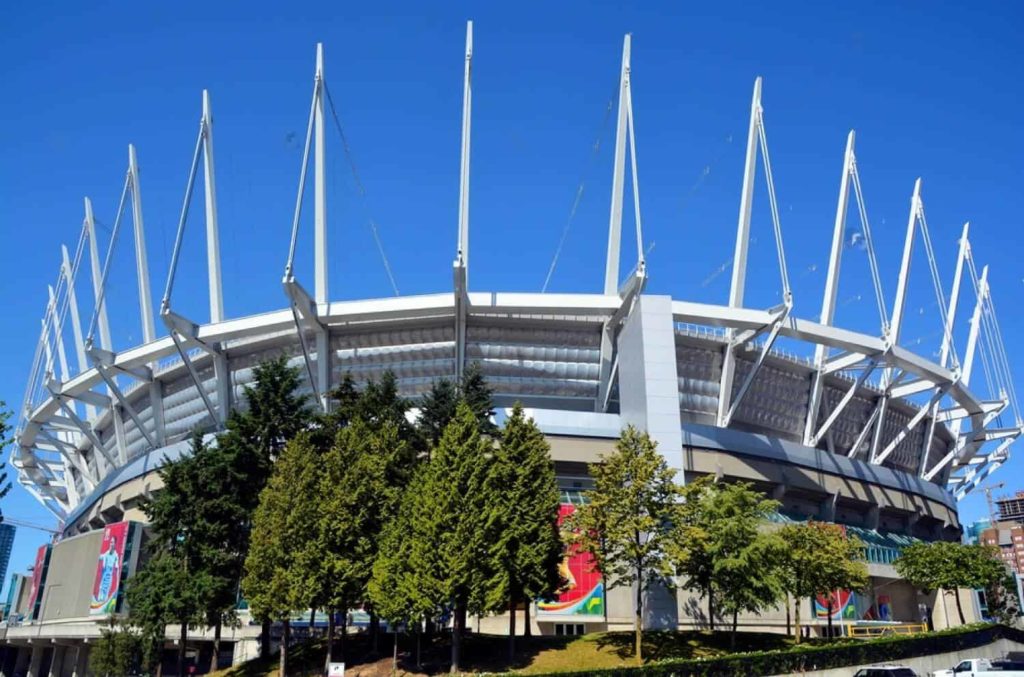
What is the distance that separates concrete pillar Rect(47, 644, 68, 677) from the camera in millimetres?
66188

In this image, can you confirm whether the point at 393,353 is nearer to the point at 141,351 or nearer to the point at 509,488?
the point at 141,351

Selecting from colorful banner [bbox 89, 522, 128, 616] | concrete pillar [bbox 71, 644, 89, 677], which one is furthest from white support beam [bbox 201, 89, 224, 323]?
concrete pillar [bbox 71, 644, 89, 677]

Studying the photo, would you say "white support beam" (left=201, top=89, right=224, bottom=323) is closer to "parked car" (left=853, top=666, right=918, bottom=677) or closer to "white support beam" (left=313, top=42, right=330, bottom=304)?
"white support beam" (left=313, top=42, right=330, bottom=304)

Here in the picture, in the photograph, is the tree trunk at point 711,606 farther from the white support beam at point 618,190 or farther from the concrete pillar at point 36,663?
the concrete pillar at point 36,663

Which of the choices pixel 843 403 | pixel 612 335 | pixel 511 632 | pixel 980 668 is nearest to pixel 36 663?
pixel 511 632

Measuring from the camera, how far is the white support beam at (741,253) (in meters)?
56.2

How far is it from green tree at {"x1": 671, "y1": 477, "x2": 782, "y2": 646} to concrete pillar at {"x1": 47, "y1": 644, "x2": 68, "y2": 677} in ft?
194

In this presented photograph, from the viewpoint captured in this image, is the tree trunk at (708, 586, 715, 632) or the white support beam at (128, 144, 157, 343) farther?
the white support beam at (128, 144, 157, 343)

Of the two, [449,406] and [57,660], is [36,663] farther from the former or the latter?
[449,406]

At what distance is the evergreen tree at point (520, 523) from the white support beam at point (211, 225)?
3455 cm

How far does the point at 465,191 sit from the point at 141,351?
28481 millimetres

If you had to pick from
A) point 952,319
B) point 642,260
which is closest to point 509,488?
point 642,260

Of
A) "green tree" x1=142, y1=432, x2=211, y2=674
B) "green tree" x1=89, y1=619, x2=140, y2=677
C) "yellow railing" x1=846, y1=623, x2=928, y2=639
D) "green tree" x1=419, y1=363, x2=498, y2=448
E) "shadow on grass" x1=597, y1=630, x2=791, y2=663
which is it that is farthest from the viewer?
"yellow railing" x1=846, y1=623, x2=928, y2=639

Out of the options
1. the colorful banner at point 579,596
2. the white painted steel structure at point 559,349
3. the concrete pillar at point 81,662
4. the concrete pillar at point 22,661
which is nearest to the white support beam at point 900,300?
the white painted steel structure at point 559,349
